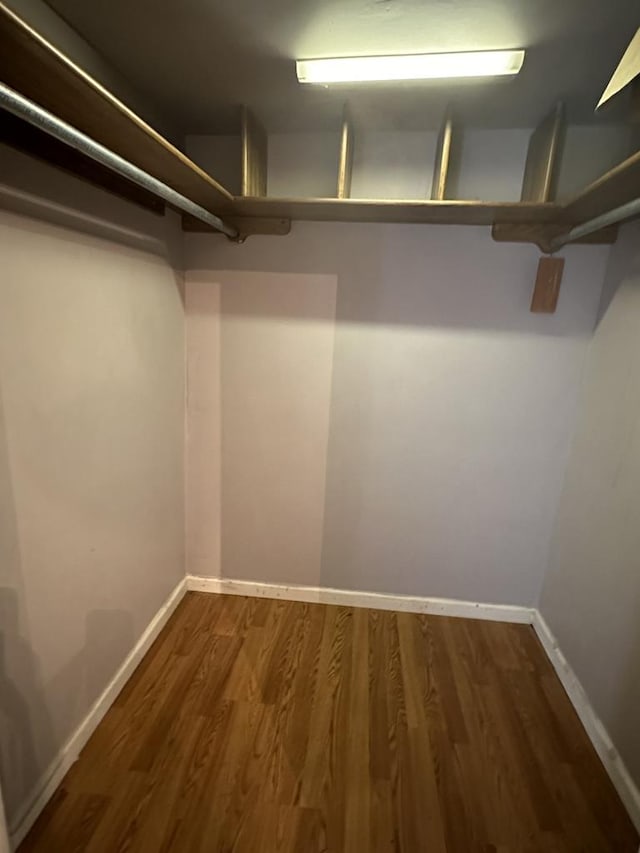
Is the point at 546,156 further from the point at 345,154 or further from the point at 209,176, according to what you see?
the point at 209,176

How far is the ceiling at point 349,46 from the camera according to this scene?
3.93 feet

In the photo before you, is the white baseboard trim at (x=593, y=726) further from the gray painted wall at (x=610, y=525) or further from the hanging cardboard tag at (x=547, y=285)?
the hanging cardboard tag at (x=547, y=285)

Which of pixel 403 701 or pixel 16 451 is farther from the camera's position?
pixel 403 701

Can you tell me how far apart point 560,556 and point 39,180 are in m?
2.53

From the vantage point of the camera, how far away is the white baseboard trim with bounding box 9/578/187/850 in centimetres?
130

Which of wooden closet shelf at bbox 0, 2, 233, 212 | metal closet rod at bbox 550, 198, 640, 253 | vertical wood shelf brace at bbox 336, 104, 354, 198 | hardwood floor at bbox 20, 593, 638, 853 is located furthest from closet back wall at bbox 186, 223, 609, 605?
wooden closet shelf at bbox 0, 2, 233, 212

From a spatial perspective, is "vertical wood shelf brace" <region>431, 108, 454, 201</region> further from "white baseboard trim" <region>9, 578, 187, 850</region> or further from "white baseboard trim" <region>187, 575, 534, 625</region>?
"white baseboard trim" <region>9, 578, 187, 850</region>

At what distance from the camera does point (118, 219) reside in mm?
1557

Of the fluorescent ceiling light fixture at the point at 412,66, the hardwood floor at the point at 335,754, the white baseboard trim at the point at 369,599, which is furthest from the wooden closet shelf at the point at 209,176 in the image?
the hardwood floor at the point at 335,754

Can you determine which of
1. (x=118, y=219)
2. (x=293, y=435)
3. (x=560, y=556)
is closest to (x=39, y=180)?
(x=118, y=219)

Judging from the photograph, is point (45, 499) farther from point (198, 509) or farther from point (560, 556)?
point (560, 556)

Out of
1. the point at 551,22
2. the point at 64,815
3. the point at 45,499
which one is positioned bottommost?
the point at 64,815

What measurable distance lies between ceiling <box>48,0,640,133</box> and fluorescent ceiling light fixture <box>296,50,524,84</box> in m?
0.02

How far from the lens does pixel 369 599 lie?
2.41 metres
